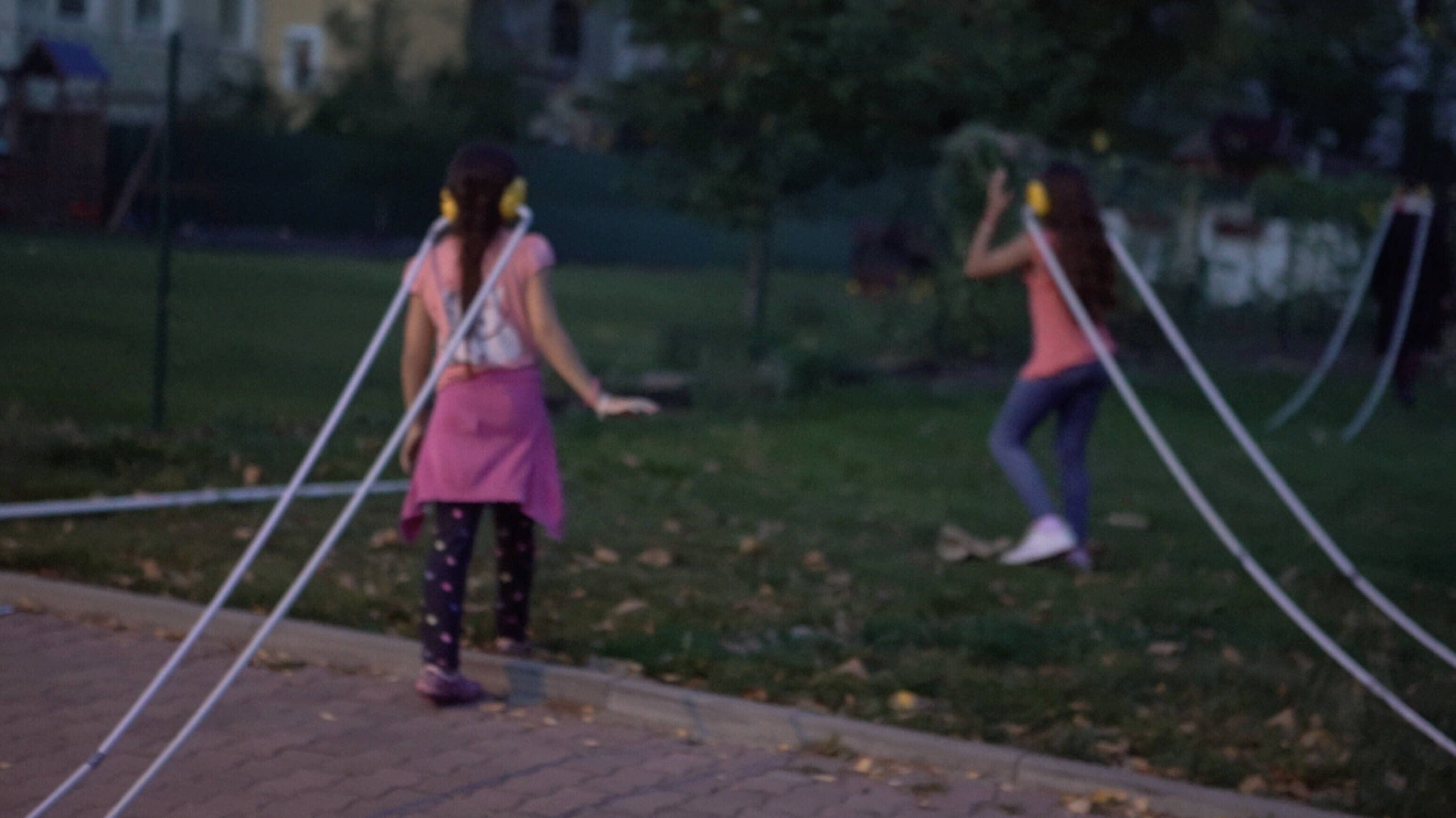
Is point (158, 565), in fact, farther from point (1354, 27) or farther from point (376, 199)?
point (1354, 27)

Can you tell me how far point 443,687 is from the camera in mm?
5742

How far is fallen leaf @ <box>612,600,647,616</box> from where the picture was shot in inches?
282

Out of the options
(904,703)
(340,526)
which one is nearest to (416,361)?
(340,526)

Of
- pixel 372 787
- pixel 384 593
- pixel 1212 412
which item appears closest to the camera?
pixel 372 787

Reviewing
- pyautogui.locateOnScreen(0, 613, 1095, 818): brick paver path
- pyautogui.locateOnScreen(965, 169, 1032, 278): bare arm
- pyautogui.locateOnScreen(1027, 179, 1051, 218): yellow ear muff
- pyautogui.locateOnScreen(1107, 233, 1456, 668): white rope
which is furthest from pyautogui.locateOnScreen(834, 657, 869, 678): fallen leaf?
pyautogui.locateOnScreen(1027, 179, 1051, 218): yellow ear muff

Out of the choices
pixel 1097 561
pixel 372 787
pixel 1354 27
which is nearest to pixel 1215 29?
pixel 1354 27

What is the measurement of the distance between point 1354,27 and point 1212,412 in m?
8.64

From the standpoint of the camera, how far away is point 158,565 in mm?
7387

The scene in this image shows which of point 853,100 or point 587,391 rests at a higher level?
point 853,100

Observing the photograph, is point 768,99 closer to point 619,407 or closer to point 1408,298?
point 1408,298

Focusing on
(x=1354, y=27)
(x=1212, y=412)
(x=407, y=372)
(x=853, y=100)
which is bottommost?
(x=1212, y=412)

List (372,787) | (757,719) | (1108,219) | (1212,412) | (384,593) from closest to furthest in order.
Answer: (372,787) < (757,719) < (384,593) < (1212,412) < (1108,219)

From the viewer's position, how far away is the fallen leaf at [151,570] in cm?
715

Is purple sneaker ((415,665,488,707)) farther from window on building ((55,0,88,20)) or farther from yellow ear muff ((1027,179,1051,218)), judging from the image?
window on building ((55,0,88,20))
